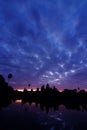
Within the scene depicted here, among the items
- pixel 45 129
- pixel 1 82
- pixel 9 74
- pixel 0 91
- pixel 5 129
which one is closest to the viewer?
pixel 5 129

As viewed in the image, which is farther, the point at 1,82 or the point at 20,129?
the point at 1,82

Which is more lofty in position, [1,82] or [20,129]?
[1,82]

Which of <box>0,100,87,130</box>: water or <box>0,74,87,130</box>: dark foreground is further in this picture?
<box>0,74,87,130</box>: dark foreground

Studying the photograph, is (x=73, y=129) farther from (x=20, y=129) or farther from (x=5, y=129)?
(x=5, y=129)

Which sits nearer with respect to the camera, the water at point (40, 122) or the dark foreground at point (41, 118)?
the water at point (40, 122)

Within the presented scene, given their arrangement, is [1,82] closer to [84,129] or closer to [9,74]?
[9,74]

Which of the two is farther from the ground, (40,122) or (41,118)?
(41,118)

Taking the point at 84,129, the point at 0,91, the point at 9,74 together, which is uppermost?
the point at 9,74

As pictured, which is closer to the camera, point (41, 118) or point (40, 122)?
point (40, 122)

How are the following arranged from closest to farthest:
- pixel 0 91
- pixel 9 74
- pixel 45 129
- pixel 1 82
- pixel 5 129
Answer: pixel 5 129, pixel 45 129, pixel 0 91, pixel 1 82, pixel 9 74

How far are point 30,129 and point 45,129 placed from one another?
6.91 feet

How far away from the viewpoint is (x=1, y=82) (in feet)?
434

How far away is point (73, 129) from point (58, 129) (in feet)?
7.40

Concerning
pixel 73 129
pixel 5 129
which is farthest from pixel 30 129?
pixel 73 129
